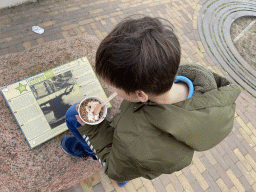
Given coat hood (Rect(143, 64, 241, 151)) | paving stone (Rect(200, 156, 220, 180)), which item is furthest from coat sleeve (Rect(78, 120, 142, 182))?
paving stone (Rect(200, 156, 220, 180))

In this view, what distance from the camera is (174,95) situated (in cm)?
120

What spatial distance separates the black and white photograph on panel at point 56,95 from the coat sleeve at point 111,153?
24.6 inches

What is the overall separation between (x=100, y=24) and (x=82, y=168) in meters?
2.68

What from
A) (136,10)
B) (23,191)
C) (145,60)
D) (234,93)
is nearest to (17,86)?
(23,191)

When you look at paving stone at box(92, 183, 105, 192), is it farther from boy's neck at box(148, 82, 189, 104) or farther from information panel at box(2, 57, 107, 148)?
boy's neck at box(148, 82, 189, 104)

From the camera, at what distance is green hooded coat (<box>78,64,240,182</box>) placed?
93cm

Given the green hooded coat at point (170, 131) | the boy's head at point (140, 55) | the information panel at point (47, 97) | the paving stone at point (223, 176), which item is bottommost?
the paving stone at point (223, 176)

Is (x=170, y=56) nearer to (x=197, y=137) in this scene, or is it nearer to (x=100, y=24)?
(x=197, y=137)

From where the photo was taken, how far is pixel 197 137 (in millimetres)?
946

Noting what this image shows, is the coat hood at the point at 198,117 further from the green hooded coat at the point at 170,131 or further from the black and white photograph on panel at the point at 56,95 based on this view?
the black and white photograph on panel at the point at 56,95

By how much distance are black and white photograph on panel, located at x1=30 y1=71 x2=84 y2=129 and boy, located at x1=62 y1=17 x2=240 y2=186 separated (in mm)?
961

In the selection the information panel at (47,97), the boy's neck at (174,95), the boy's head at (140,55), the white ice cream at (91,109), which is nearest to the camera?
the boy's head at (140,55)

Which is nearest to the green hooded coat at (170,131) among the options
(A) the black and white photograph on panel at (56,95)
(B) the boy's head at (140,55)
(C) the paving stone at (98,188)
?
(B) the boy's head at (140,55)

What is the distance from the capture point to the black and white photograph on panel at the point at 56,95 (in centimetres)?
180
